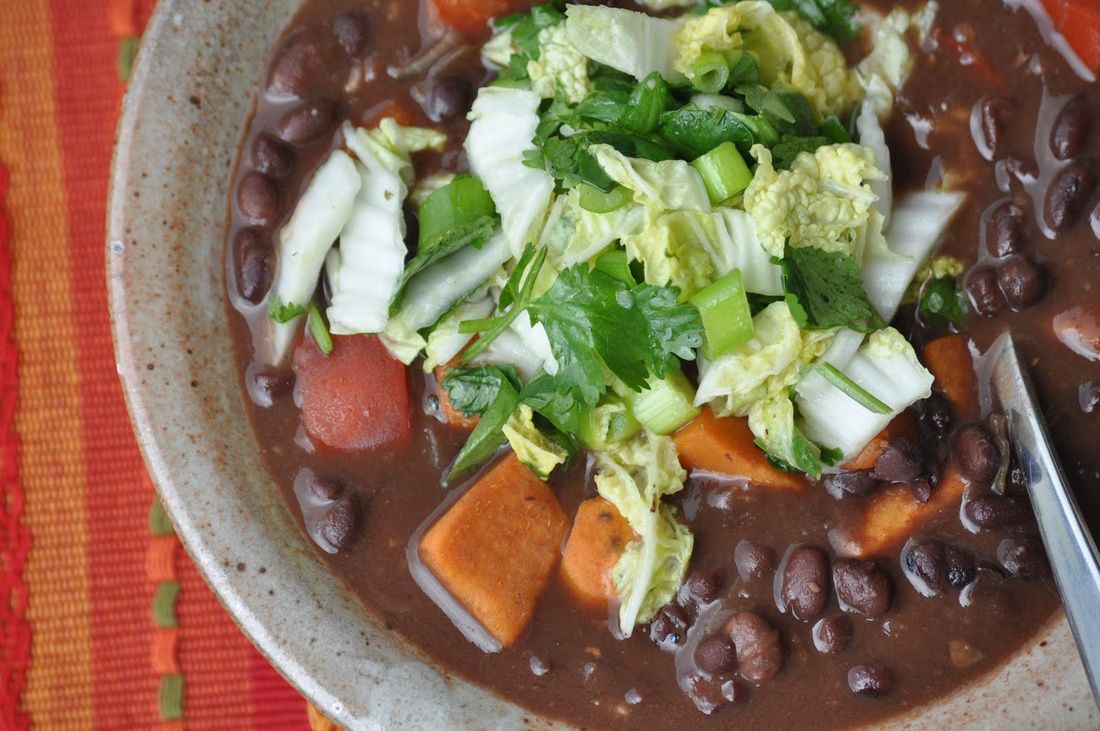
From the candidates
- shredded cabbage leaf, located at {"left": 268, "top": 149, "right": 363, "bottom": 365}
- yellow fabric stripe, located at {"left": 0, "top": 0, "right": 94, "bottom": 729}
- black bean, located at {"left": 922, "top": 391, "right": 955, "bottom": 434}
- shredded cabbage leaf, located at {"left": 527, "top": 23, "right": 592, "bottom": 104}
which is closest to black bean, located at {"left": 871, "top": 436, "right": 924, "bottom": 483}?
black bean, located at {"left": 922, "top": 391, "right": 955, "bottom": 434}

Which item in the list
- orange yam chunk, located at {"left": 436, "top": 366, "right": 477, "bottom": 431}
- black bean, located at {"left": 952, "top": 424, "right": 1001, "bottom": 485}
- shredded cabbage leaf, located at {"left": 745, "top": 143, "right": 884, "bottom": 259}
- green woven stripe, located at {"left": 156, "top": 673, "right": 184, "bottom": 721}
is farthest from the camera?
green woven stripe, located at {"left": 156, "top": 673, "right": 184, "bottom": 721}

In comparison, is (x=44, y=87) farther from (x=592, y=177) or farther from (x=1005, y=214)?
(x=1005, y=214)

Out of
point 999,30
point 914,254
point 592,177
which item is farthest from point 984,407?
point 592,177

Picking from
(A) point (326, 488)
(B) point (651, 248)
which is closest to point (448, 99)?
(B) point (651, 248)

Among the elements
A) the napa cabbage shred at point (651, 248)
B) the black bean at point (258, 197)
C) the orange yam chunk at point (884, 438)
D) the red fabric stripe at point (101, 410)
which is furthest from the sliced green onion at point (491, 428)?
the red fabric stripe at point (101, 410)

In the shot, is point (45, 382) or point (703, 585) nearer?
point (703, 585)

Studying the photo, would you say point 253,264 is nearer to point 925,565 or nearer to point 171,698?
point 171,698

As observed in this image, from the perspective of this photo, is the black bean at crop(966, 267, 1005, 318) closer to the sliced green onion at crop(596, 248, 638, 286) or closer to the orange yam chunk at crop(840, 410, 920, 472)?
the orange yam chunk at crop(840, 410, 920, 472)
